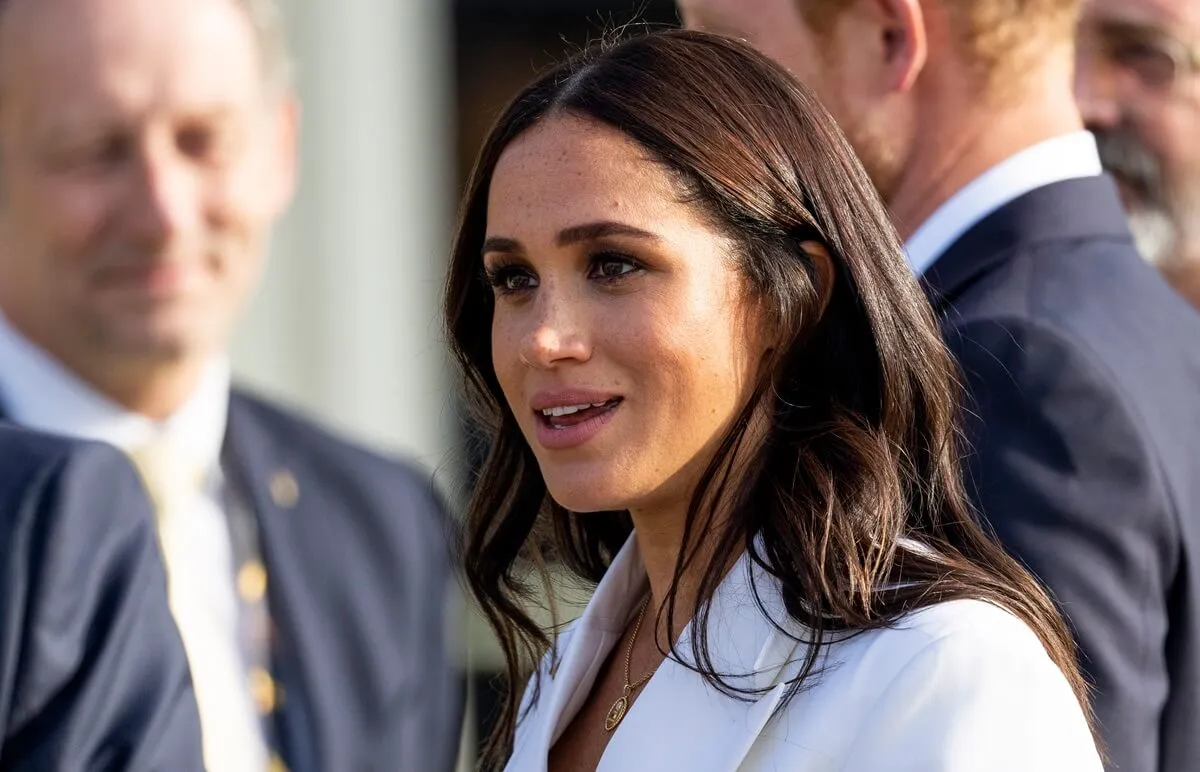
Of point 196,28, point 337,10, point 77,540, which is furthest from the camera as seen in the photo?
point 337,10

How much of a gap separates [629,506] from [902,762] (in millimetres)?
461

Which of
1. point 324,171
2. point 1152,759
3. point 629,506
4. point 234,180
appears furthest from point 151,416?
point 324,171

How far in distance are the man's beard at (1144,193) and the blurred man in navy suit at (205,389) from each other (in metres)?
1.63

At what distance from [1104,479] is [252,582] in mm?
1425

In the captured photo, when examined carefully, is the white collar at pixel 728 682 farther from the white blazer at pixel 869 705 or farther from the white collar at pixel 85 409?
the white collar at pixel 85 409

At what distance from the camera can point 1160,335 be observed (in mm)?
2229

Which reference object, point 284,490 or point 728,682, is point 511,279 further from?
point 284,490

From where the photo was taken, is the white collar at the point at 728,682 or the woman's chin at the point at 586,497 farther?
the woman's chin at the point at 586,497

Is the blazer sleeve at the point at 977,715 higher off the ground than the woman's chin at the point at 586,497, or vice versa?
the woman's chin at the point at 586,497

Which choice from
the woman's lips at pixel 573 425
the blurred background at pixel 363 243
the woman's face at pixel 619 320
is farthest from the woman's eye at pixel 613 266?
the blurred background at pixel 363 243

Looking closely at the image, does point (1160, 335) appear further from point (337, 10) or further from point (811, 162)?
point (337, 10)

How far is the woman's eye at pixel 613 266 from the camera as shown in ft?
6.04

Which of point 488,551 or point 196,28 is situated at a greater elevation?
point 196,28

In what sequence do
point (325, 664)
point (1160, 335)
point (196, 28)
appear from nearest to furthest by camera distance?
point (1160, 335) < point (325, 664) < point (196, 28)
